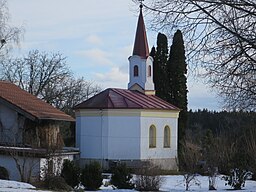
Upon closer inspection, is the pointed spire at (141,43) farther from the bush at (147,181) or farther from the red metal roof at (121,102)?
the bush at (147,181)

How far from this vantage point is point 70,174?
1005 inches

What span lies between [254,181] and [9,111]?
1541cm

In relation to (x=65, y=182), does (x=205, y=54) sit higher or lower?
higher

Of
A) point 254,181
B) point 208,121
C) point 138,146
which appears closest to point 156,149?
Answer: point 138,146

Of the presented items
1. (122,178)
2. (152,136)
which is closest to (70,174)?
(122,178)

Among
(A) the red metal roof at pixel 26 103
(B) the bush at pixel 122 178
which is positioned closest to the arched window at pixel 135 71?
(A) the red metal roof at pixel 26 103

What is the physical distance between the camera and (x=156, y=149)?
45.4 m

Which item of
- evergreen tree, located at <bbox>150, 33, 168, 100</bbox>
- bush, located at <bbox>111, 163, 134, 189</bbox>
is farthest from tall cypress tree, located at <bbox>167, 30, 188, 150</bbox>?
bush, located at <bbox>111, 163, 134, 189</bbox>

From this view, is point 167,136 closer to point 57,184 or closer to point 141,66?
point 141,66

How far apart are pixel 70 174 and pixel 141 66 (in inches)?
968

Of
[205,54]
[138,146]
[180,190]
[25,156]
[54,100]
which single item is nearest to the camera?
[205,54]

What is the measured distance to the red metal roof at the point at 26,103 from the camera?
30.8 meters

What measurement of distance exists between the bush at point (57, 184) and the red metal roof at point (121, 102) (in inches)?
805

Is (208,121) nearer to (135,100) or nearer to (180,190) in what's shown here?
(135,100)
